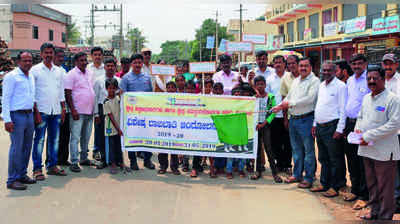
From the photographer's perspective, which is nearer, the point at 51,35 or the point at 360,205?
the point at 360,205

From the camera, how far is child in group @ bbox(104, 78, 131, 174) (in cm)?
636

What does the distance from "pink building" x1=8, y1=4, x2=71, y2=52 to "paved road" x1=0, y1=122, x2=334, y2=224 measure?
3021 cm

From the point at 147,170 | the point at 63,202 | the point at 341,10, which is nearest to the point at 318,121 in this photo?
the point at 147,170

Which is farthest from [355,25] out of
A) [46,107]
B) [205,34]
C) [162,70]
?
[205,34]

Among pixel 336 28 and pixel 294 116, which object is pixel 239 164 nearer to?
pixel 294 116

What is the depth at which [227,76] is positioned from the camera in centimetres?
727

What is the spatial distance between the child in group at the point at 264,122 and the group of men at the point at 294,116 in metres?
0.20

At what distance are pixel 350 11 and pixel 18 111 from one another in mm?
27132

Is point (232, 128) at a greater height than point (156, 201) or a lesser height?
greater

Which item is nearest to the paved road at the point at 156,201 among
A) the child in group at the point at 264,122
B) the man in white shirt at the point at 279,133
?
the child in group at the point at 264,122

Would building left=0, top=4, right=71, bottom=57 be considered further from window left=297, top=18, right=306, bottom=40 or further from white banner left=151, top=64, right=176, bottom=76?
white banner left=151, top=64, right=176, bottom=76

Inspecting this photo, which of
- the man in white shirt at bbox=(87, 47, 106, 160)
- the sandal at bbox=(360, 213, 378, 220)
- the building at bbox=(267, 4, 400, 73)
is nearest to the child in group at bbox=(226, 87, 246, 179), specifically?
the sandal at bbox=(360, 213, 378, 220)

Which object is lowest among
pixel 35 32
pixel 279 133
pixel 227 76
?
pixel 279 133

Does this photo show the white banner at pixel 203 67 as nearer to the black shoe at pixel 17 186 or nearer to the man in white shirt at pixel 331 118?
the man in white shirt at pixel 331 118
